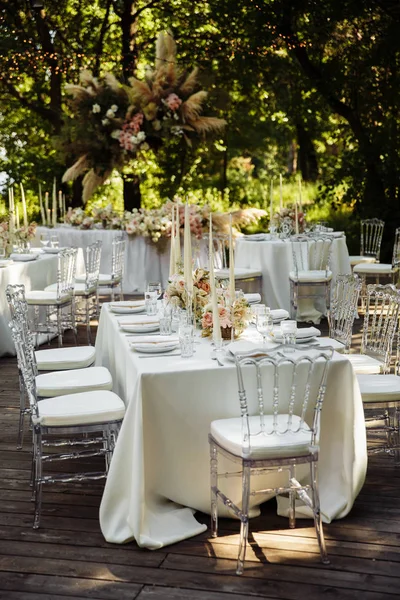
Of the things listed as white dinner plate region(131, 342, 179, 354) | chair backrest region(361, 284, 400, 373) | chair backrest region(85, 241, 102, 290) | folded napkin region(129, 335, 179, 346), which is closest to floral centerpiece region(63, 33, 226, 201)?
chair backrest region(85, 241, 102, 290)

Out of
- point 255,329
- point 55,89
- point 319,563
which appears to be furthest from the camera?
point 55,89

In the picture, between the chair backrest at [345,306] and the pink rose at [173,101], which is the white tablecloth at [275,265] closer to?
the pink rose at [173,101]

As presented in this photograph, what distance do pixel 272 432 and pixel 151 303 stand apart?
176 cm

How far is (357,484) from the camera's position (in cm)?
403

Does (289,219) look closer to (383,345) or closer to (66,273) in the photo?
(66,273)

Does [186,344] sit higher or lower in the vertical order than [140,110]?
lower

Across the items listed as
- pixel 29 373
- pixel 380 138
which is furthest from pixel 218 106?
pixel 29 373

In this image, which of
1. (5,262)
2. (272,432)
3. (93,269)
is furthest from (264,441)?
(93,269)

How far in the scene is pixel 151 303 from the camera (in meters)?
5.19

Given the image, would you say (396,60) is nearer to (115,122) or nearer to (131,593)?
(115,122)

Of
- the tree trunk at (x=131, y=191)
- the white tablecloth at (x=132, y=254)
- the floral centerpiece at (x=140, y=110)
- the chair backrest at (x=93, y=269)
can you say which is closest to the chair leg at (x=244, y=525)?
the chair backrest at (x=93, y=269)

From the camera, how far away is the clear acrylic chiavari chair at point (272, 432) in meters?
3.50

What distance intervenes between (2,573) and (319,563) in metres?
1.27

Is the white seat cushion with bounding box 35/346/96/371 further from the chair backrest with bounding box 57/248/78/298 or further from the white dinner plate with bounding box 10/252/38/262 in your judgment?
the white dinner plate with bounding box 10/252/38/262
